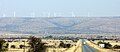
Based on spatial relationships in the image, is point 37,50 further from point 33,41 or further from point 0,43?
point 0,43

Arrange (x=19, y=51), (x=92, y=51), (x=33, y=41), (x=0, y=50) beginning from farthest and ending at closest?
(x=19, y=51), (x=33, y=41), (x=92, y=51), (x=0, y=50)

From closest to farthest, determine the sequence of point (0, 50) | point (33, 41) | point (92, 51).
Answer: point (0, 50)
point (92, 51)
point (33, 41)

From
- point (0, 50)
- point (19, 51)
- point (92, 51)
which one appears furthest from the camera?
point (19, 51)

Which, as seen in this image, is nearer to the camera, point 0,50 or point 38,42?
point 0,50

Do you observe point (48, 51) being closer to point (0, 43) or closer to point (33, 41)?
point (33, 41)

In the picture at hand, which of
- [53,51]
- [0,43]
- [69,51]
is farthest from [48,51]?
[0,43]

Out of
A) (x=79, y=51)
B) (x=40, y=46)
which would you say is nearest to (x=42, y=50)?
(x=40, y=46)

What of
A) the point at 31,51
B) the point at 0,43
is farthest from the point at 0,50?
the point at 31,51

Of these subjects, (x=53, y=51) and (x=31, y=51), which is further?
(x=53, y=51)

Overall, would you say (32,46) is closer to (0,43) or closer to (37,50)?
(37,50)

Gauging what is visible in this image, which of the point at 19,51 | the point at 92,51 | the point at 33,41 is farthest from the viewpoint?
the point at 19,51
